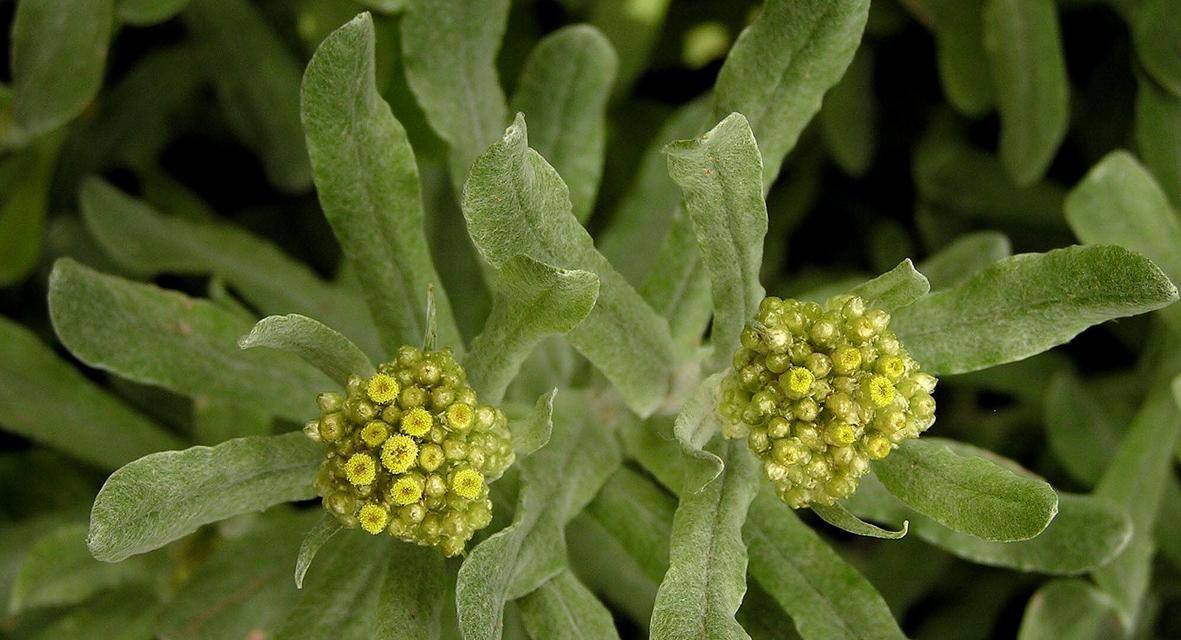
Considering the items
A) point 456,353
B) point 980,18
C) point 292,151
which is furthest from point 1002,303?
point 292,151

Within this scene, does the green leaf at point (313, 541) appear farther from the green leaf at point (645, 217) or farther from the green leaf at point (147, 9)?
the green leaf at point (147, 9)

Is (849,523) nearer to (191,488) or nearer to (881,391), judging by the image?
(881,391)

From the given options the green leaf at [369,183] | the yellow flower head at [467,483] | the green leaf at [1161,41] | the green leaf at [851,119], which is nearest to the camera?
the yellow flower head at [467,483]

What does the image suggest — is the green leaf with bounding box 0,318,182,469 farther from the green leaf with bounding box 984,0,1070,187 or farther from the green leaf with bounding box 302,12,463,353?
the green leaf with bounding box 984,0,1070,187

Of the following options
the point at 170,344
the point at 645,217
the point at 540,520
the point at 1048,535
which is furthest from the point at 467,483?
the point at 1048,535

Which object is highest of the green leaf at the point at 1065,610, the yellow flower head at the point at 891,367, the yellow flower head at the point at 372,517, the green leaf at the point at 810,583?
the yellow flower head at the point at 891,367

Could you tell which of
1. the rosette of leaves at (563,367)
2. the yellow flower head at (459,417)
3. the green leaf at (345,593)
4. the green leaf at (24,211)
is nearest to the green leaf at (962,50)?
the rosette of leaves at (563,367)
